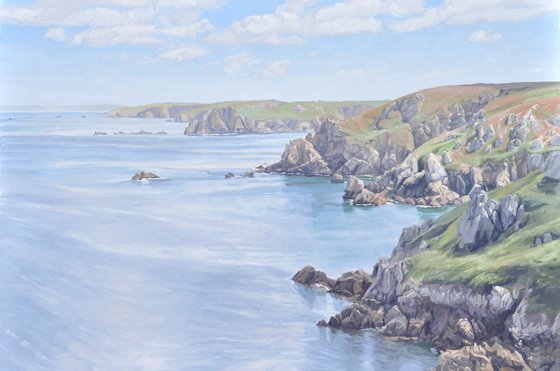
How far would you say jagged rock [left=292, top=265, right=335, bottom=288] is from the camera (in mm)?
40125

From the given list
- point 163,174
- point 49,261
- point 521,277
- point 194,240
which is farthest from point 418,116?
point 521,277

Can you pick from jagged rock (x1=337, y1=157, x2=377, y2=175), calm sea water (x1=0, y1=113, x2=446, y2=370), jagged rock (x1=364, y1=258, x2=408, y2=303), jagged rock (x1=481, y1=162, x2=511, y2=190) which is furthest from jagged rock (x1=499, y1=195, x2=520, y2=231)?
jagged rock (x1=337, y1=157, x2=377, y2=175)

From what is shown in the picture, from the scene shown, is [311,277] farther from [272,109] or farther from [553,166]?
[272,109]

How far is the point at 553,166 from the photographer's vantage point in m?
40.0

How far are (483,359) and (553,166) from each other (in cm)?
1645

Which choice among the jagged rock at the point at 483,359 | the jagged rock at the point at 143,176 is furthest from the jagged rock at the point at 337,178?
the jagged rock at the point at 483,359

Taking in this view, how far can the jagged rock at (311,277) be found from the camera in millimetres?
40125

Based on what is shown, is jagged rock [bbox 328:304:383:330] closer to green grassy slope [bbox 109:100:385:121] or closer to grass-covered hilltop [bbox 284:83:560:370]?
grass-covered hilltop [bbox 284:83:560:370]

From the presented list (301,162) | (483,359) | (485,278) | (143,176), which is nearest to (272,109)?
(301,162)

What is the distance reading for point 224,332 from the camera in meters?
33.0

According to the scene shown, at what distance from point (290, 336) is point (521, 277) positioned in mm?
10063

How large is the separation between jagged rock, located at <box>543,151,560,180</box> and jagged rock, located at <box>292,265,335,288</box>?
12856 millimetres

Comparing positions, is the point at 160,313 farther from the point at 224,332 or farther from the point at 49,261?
the point at 49,261

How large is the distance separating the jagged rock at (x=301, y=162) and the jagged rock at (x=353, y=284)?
190ft
